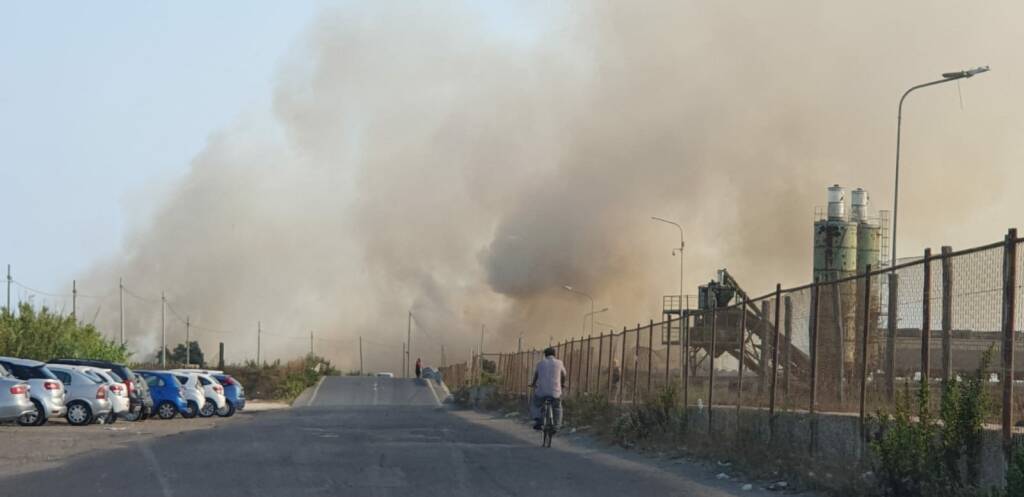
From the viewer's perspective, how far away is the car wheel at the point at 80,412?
119 ft

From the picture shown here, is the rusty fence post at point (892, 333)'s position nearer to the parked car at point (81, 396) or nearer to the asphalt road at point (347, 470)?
the asphalt road at point (347, 470)

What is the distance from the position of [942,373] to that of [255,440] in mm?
14870

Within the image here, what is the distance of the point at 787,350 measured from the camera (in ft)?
64.5

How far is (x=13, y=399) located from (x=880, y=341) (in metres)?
21.6

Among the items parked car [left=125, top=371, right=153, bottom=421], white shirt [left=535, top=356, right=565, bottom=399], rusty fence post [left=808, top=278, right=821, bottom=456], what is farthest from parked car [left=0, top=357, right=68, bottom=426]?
rusty fence post [left=808, top=278, right=821, bottom=456]

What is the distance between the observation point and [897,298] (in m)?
15.4

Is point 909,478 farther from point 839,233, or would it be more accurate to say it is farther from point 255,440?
point 839,233

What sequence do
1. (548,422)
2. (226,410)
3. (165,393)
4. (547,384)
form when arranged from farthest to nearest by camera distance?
1. (226,410)
2. (165,393)
3. (547,384)
4. (548,422)

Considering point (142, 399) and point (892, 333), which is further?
point (142, 399)

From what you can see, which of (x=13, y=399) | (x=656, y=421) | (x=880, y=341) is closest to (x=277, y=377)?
(x=13, y=399)

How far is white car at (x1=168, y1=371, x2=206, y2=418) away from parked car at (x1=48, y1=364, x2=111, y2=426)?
9.51 metres

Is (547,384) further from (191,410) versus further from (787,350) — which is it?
(191,410)

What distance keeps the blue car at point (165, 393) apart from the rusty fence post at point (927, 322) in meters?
34.7

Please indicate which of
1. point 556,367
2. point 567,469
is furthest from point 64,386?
point 567,469
